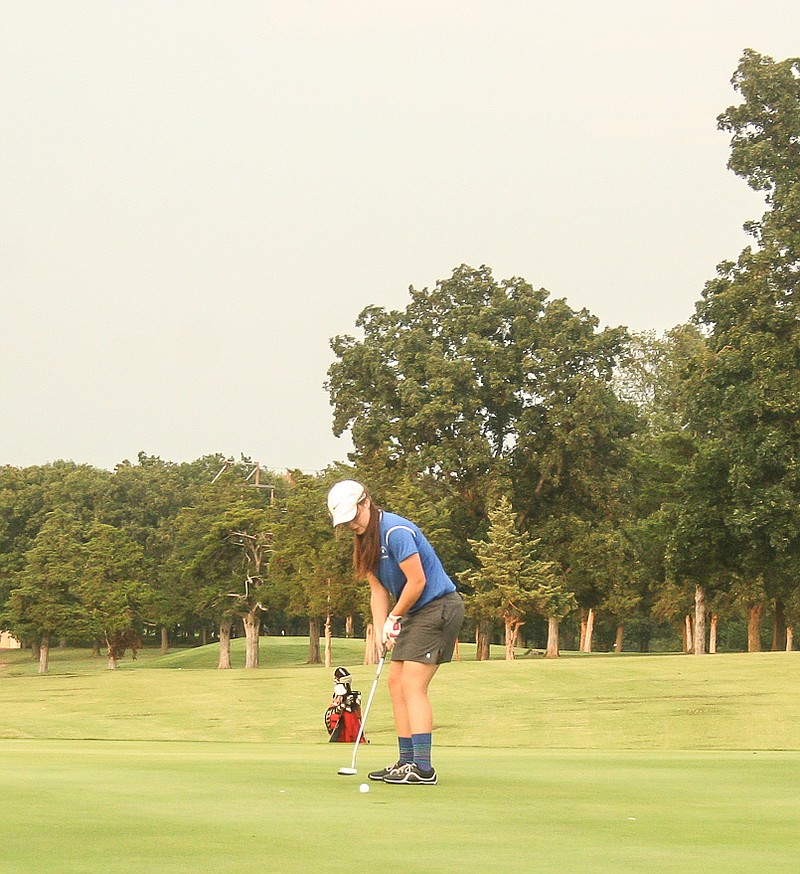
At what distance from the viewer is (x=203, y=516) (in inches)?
2571

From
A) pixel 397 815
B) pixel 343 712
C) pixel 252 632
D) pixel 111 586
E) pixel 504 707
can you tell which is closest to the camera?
pixel 397 815

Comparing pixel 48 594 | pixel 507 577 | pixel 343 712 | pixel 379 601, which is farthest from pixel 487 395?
pixel 379 601

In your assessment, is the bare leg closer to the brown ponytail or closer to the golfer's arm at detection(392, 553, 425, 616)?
the golfer's arm at detection(392, 553, 425, 616)

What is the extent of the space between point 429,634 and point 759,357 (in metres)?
35.5

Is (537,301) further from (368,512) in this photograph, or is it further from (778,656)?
(368,512)

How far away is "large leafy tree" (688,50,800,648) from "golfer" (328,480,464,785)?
113 feet

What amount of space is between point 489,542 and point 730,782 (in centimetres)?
4895

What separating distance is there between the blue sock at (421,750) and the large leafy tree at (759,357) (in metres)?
34.7

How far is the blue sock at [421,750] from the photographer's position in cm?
786

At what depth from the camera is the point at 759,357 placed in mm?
41375

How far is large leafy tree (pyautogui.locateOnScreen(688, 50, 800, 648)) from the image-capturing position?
41031 millimetres

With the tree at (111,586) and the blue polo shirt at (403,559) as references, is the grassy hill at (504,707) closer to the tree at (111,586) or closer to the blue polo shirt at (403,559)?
the blue polo shirt at (403,559)

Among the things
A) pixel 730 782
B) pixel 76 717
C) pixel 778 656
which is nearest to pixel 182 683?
pixel 76 717

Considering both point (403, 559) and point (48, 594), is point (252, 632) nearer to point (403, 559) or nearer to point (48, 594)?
point (48, 594)
